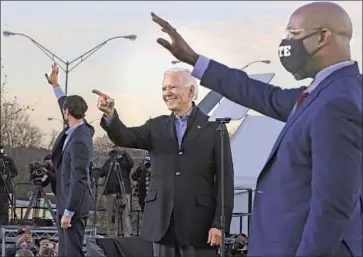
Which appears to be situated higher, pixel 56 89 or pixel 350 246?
pixel 56 89

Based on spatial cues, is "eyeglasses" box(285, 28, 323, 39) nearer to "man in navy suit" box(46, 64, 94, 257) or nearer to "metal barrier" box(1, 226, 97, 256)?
"man in navy suit" box(46, 64, 94, 257)

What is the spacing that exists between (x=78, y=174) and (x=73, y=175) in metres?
0.04

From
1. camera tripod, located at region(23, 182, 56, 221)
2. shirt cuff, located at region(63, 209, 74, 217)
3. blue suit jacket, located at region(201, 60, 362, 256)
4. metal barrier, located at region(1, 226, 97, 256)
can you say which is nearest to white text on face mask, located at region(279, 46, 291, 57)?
blue suit jacket, located at region(201, 60, 362, 256)

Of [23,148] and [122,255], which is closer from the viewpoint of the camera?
[122,255]

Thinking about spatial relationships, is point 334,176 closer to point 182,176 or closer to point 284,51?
point 284,51

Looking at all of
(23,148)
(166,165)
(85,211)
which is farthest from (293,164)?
(23,148)

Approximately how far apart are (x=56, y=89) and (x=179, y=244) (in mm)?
2268

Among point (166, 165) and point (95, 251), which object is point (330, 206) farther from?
point (95, 251)

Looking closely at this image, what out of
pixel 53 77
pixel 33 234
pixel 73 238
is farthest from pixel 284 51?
pixel 33 234

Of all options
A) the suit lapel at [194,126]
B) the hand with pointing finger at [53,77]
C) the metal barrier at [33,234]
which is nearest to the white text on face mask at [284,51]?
the suit lapel at [194,126]

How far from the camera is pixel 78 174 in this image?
18.8 ft

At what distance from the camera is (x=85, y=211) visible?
587cm

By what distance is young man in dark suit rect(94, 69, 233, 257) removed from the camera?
4.50m

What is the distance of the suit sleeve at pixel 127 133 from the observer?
4.32m
